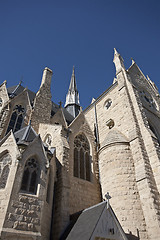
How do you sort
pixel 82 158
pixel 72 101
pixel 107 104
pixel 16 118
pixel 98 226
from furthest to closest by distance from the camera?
pixel 72 101
pixel 107 104
pixel 16 118
pixel 82 158
pixel 98 226

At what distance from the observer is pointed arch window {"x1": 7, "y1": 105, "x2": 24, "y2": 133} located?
14999 mm

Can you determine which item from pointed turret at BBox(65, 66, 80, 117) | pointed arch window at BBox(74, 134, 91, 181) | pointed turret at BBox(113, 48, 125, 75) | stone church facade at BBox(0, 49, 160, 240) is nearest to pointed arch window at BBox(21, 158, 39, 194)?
stone church facade at BBox(0, 49, 160, 240)

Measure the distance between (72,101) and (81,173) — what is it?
1760cm

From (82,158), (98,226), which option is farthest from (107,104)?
(98,226)

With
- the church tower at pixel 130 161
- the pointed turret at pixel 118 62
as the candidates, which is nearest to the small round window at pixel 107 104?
the church tower at pixel 130 161

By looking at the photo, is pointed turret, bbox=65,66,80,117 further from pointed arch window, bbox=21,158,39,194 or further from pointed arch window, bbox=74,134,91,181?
pointed arch window, bbox=21,158,39,194

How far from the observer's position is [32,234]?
7289 mm

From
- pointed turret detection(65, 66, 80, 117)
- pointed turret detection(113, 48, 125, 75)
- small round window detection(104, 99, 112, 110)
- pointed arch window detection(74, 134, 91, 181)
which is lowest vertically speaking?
pointed arch window detection(74, 134, 91, 181)

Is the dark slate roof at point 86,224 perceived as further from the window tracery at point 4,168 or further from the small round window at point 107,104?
the small round window at point 107,104

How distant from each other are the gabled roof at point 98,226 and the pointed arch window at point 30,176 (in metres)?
2.53

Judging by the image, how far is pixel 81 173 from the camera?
1289 cm

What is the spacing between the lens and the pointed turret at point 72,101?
2703 centimetres

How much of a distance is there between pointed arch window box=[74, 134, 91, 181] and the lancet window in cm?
506

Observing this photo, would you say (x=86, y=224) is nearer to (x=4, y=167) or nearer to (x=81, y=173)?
(x=4, y=167)
